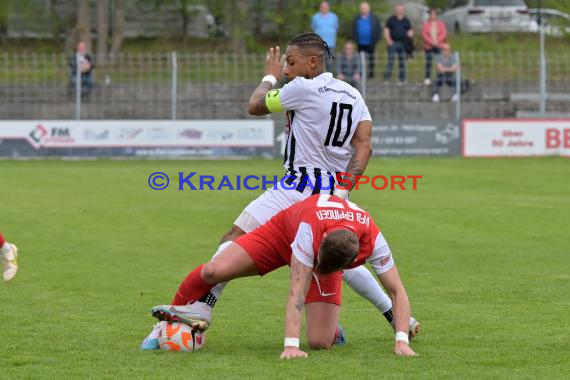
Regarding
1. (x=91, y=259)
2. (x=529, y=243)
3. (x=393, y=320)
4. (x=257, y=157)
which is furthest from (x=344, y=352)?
(x=257, y=157)

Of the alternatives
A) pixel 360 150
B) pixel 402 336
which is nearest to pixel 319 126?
pixel 360 150

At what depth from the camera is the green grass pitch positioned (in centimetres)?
726

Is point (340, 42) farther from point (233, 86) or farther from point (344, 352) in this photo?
point (344, 352)

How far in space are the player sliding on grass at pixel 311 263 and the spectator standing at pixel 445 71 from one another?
72.0ft

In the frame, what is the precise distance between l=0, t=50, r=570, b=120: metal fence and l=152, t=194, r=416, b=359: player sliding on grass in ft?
68.3

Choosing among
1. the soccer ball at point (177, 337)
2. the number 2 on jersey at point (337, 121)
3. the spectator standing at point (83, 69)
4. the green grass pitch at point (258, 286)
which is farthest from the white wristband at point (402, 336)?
the spectator standing at point (83, 69)

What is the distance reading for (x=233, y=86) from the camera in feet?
100

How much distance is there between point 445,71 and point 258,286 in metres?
19.8

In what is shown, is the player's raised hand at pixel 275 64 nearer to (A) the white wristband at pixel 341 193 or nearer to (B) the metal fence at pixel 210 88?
(A) the white wristband at pixel 341 193

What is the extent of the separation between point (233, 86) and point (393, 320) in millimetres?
23110

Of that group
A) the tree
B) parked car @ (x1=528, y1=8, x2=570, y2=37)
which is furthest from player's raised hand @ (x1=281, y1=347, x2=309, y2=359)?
parked car @ (x1=528, y1=8, x2=570, y2=37)

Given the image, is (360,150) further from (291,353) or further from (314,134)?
(291,353)

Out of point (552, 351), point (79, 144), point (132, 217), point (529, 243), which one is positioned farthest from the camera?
point (79, 144)

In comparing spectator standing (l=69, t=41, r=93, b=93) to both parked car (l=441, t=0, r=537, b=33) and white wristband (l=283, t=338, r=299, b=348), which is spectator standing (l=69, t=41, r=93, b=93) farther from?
white wristband (l=283, t=338, r=299, b=348)
